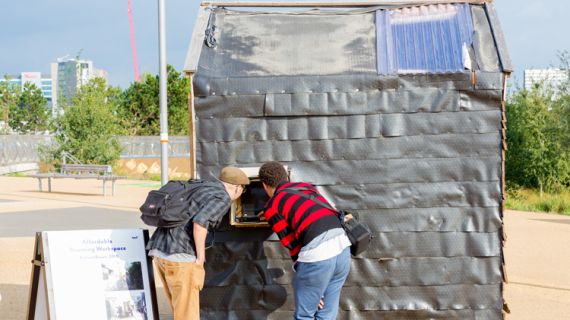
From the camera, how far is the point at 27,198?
2083 cm

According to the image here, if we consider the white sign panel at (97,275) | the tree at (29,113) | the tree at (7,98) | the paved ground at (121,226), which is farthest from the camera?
the tree at (29,113)

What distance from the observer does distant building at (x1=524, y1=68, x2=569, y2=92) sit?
82.6 ft

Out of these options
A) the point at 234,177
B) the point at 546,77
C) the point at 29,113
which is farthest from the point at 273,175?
the point at 29,113

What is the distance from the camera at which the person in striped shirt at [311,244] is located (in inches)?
208

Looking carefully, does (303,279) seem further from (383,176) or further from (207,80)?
(207,80)

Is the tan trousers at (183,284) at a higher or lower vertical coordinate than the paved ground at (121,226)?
higher

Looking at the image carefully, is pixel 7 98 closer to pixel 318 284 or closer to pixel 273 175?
pixel 273 175

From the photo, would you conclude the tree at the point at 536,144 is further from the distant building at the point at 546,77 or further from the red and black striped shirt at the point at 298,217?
the red and black striped shirt at the point at 298,217

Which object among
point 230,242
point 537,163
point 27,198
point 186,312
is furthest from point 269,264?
point 537,163

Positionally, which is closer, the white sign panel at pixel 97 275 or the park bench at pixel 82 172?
the white sign panel at pixel 97 275

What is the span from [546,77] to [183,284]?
79.0 feet

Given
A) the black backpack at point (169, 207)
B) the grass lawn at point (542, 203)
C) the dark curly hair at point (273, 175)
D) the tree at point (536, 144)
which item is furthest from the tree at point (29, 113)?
the dark curly hair at point (273, 175)

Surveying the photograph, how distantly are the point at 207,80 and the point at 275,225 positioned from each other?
169 cm

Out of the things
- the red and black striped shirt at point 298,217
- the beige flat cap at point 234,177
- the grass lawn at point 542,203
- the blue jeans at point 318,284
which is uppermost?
the beige flat cap at point 234,177
